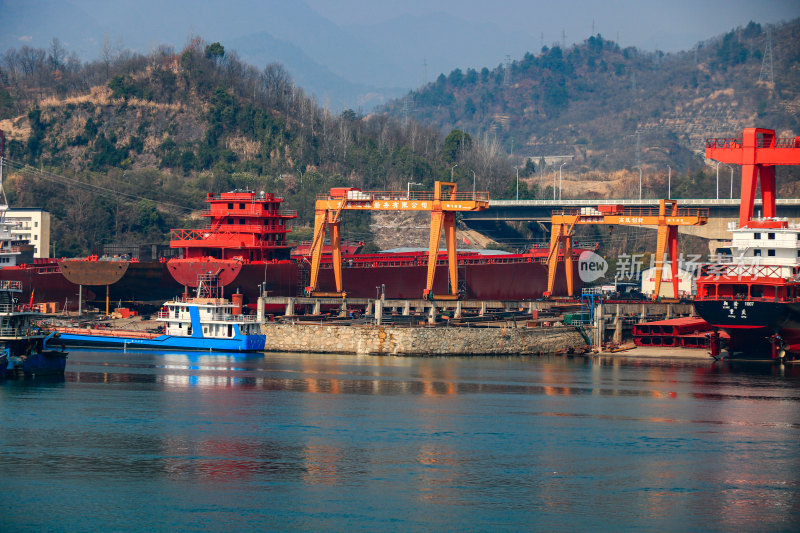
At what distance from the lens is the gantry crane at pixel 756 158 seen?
240 feet

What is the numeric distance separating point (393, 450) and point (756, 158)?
150ft

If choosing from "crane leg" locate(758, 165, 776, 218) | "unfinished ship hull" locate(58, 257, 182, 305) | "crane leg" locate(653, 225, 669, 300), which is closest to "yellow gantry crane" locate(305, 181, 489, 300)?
"unfinished ship hull" locate(58, 257, 182, 305)

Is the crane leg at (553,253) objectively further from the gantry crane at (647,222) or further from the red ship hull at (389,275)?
the red ship hull at (389,275)

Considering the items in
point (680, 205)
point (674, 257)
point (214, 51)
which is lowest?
point (674, 257)

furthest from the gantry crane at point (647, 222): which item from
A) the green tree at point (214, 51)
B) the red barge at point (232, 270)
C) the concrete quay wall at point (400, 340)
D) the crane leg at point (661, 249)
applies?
the green tree at point (214, 51)

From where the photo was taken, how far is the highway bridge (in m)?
112

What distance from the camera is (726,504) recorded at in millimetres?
32156

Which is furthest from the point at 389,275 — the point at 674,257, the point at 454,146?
the point at 454,146

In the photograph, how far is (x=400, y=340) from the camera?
64.2 meters

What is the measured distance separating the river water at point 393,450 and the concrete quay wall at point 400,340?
22.3 feet

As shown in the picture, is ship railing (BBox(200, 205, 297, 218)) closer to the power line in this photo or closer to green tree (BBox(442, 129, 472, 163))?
the power line

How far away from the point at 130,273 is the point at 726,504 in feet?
177

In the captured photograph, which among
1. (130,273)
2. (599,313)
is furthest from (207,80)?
(599,313)

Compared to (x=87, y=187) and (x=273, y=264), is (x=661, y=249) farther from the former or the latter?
(x=87, y=187)
